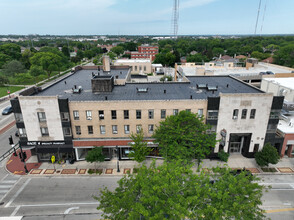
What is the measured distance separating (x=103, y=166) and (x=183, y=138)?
16.0 meters

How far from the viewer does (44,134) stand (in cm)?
3588

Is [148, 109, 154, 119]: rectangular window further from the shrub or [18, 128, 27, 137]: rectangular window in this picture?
[18, 128, 27, 137]: rectangular window

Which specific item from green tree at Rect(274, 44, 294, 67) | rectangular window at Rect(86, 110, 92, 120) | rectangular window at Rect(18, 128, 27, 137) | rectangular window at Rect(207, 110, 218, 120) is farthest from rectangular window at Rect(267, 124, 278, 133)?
green tree at Rect(274, 44, 294, 67)

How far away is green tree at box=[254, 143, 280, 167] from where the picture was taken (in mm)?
33844

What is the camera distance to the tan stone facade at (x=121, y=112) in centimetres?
3469

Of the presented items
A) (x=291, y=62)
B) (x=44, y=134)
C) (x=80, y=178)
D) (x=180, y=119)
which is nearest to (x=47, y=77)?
(x=44, y=134)

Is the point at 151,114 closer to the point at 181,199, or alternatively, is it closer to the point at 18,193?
the point at 181,199

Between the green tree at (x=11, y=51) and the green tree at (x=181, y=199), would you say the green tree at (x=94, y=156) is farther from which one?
the green tree at (x=11, y=51)

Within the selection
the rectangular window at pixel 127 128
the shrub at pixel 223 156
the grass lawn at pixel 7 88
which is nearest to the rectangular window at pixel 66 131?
the rectangular window at pixel 127 128

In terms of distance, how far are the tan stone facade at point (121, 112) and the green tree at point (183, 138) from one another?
3624 mm

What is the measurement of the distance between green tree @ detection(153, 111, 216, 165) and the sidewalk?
5.56 m

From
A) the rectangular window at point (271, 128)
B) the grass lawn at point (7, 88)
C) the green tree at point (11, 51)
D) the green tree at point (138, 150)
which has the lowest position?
the grass lawn at point (7, 88)

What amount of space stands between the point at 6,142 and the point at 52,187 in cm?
2233

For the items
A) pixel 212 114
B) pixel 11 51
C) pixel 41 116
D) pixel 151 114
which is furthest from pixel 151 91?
pixel 11 51
